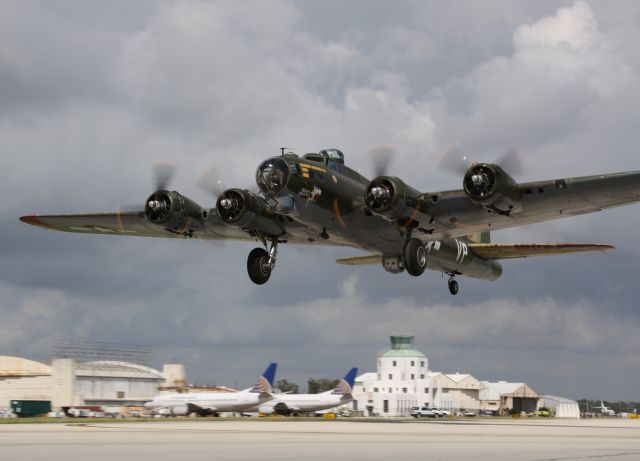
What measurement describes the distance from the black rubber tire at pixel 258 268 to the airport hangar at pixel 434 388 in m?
95.0

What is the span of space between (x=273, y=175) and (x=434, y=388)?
364ft

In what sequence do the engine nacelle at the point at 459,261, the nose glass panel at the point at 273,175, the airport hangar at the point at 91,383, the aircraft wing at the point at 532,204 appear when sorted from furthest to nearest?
the airport hangar at the point at 91,383, the engine nacelle at the point at 459,261, the nose glass panel at the point at 273,175, the aircraft wing at the point at 532,204

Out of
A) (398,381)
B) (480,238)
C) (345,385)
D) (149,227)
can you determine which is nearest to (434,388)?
(398,381)

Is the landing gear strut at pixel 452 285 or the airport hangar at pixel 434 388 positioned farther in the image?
the airport hangar at pixel 434 388

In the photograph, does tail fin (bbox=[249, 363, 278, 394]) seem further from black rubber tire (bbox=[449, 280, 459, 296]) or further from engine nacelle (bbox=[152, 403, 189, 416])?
black rubber tire (bbox=[449, 280, 459, 296])

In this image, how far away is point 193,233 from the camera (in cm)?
3631

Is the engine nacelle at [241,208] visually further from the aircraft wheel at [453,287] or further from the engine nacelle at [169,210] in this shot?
the aircraft wheel at [453,287]

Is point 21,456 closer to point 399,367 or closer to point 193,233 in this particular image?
point 193,233

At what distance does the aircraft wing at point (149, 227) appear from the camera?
117 ft

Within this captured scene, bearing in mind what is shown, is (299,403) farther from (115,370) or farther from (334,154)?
(334,154)

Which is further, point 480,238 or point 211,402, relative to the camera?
point 211,402

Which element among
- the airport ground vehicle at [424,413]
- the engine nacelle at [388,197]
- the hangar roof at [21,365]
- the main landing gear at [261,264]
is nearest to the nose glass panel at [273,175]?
the engine nacelle at [388,197]

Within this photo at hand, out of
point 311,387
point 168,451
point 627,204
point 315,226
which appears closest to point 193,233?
point 315,226

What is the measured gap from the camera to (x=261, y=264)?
3575cm
